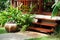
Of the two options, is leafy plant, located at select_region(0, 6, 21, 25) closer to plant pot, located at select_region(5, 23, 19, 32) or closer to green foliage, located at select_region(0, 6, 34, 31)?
green foliage, located at select_region(0, 6, 34, 31)

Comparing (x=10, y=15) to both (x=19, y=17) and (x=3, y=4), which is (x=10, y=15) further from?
(x=3, y=4)

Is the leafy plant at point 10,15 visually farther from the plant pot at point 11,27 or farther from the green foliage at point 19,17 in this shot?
the plant pot at point 11,27

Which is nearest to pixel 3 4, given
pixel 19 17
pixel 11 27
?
pixel 19 17

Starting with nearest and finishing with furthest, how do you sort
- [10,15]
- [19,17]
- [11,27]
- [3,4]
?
1. [11,27]
2. [19,17]
3. [10,15]
4. [3,4]

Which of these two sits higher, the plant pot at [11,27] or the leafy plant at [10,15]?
the leafy plant at [10,15]

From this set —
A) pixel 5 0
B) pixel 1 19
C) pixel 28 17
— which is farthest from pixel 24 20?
pixel 5 0

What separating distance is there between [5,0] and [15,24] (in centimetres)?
750

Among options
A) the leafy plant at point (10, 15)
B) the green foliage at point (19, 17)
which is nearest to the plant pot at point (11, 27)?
the green foliage at point (19, 17)

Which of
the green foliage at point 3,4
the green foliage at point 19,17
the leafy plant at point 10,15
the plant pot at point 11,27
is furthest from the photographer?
the green foliage at point 3,4

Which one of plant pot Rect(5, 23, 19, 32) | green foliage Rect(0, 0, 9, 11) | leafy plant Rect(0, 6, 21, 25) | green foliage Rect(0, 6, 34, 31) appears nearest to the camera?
plant pot Rect(5, 23, 19, 32)

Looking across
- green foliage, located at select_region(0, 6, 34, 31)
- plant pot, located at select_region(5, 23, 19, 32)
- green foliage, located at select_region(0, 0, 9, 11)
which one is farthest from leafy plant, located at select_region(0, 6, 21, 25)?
green foliage, located at select_region(0, 0, 9, 11)

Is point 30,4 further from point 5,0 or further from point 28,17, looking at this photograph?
point 5,0

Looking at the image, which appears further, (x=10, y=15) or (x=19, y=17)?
(x=10, y=15)

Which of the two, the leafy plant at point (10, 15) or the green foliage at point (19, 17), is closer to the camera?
the green foliage at point (19, 17)
